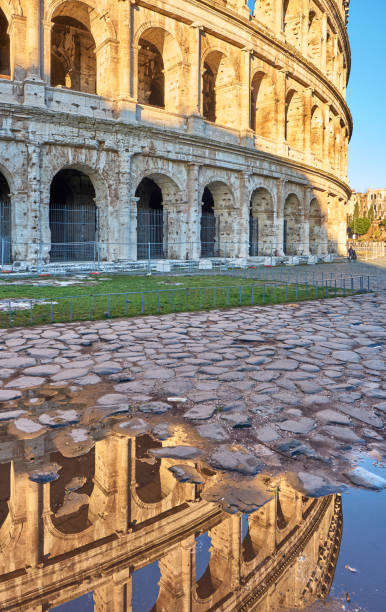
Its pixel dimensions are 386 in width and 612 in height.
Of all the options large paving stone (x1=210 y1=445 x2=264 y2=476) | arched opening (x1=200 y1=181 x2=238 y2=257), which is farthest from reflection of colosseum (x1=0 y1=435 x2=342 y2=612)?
arched opening (x1=200 y1=181 x2=238 y2=257)

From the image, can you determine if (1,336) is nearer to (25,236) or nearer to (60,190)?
(25,236)

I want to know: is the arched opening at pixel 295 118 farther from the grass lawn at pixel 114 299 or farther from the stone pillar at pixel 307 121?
the grass lawn at pixel 114 299

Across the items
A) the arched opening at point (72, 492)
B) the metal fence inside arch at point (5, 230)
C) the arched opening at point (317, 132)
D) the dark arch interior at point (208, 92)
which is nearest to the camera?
the arched opening at point (72, 492)

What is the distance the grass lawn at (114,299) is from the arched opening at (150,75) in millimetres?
12369

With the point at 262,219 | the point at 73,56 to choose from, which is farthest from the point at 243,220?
the point at 73,56

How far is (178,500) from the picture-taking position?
2047mm

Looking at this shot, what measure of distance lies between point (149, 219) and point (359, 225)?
196 ft

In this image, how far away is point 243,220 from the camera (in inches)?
770

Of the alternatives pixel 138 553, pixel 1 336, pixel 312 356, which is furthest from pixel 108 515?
pixel 1 336

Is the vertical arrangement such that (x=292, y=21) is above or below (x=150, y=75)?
above

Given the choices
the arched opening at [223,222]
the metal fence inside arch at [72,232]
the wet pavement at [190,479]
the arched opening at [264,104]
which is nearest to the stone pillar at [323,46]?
the arched opening at [264,104]

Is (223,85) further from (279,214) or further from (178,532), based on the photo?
(178,532)

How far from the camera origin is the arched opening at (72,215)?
1759 centimetres

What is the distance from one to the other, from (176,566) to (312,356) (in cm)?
322
